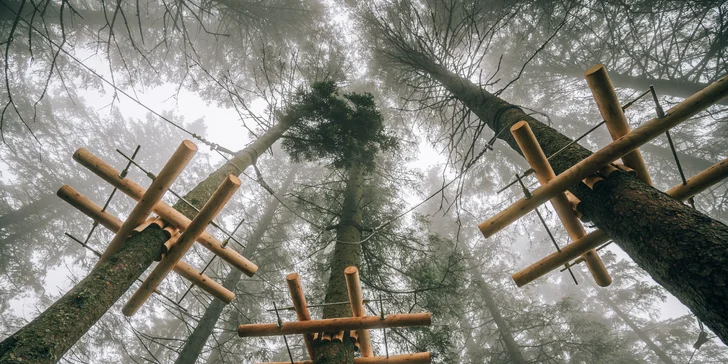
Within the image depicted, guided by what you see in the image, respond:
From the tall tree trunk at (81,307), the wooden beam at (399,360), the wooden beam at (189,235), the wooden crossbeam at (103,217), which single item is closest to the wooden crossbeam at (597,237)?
the wooden beam at (399,360)

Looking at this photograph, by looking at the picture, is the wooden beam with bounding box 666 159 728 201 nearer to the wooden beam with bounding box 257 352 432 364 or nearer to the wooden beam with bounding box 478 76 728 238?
the wooden beam with bounding box 478 76 728 238

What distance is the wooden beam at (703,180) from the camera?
1.99 metres

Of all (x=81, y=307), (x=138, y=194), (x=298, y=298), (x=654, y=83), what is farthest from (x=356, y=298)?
(x=654, y=83)

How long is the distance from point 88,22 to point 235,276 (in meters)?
10.7

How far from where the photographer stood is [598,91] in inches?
79.5

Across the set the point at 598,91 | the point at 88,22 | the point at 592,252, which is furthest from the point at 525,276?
the point at 88,22

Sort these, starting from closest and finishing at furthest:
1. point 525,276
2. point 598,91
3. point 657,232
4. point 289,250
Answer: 1. point 657,232
2. point 598,91
3. point 525,276
4. point 289,250

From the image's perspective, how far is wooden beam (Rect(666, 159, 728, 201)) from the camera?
199 cm

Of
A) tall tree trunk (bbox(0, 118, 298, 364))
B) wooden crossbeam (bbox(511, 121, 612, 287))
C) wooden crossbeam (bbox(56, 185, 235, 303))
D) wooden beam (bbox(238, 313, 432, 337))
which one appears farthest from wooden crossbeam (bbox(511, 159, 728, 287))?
tall tree trunk (bbox(0, 118, 298, 364))

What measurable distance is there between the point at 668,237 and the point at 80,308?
139 inches

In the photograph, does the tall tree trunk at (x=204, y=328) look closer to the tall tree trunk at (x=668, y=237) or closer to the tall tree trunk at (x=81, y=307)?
the tall tree trunk at (x=81, y=307)

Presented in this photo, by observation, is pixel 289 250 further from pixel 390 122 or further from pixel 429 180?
pixel 429 180

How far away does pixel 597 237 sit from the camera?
2299 millimetres

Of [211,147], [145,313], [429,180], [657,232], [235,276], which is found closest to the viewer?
[657,232]
